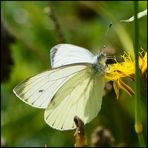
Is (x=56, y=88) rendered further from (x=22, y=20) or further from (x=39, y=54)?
(x=22, y=20)

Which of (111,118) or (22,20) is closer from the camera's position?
(111,118)

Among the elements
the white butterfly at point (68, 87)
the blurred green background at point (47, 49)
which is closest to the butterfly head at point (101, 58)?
the white butterfly at point (68, 87)

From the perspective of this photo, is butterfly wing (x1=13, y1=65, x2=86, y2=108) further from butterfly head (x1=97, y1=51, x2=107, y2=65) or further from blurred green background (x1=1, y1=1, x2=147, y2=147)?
blurred green background (x1=1, y1=1, x2=147, y2=147)

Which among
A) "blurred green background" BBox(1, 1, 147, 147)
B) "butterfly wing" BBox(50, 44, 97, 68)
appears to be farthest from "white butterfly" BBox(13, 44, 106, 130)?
"blurred green background" BBox(1, 1, 147, 147)

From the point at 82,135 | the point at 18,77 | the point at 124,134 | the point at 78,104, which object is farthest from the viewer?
the point at 18,77

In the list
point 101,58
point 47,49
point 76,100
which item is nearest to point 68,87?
point 76,100

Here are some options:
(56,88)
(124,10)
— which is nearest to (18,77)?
(124,10)

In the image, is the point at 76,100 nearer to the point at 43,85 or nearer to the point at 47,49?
the point at 43,85
